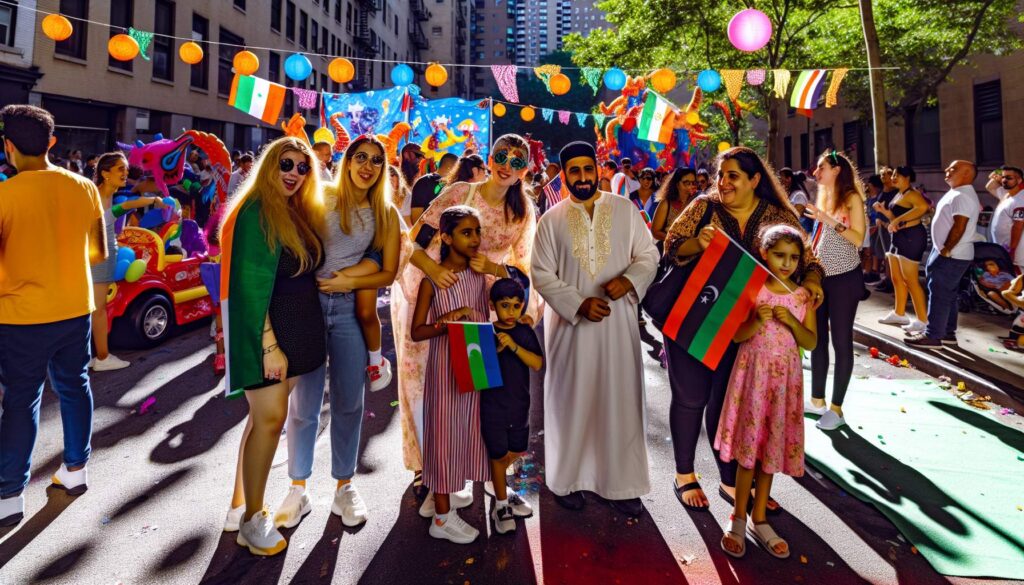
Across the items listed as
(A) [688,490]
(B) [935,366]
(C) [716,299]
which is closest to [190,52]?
(C) [716,299]

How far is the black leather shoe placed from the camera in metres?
3.38

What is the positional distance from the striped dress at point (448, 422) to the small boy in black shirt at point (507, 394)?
0.22 ft

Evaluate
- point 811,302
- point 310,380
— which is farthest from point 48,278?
point 811,302

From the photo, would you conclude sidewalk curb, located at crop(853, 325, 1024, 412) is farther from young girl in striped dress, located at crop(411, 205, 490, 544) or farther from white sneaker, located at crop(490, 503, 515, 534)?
young girl in striped dress, located at crop(411, 205, 490, 544)

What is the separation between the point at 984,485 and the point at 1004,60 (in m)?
18.5

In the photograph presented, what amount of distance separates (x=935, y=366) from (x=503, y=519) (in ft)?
17.4

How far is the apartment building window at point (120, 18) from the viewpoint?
17844 millimetres

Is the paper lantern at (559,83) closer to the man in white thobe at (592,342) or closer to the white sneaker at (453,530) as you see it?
the man in white thobe at (592,342)

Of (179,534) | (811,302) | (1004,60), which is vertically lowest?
(179,534)

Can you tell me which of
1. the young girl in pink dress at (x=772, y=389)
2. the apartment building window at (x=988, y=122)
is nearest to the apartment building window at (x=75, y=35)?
the young girl in pink dress at (x=772, y=389)

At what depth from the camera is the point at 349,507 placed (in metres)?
3.19

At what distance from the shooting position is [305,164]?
2857 mm

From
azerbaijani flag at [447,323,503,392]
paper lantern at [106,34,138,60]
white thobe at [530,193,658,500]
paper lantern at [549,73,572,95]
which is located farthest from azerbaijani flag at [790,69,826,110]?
paper lantern at [106,34,138,60]

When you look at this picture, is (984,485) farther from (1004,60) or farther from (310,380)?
(1004,60)
